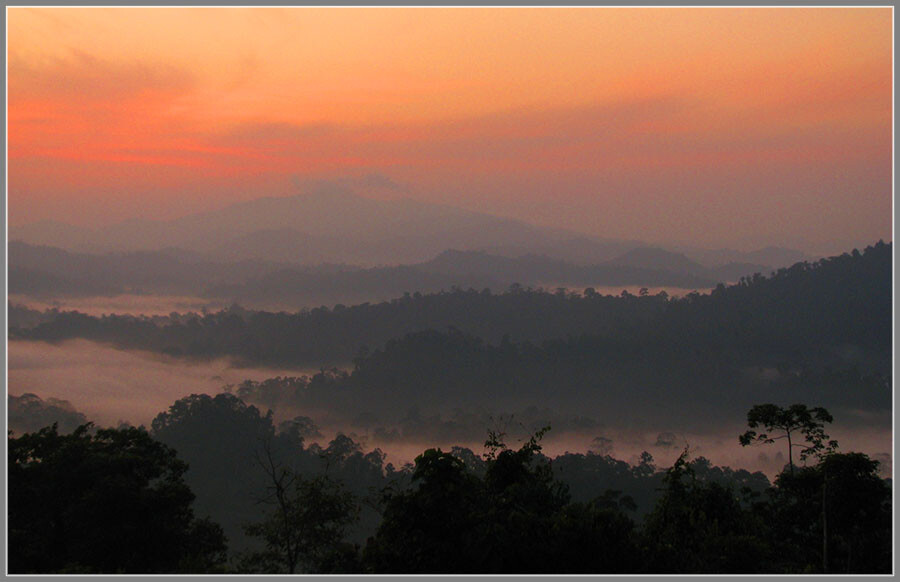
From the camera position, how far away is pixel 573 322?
288ft

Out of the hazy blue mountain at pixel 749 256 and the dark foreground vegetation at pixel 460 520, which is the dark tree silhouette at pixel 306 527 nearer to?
the dark foreground vegetation at pixel 460 520

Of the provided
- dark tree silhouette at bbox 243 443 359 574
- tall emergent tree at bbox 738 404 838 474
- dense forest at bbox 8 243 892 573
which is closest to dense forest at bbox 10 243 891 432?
dense forest at bbox 8 243 892 573

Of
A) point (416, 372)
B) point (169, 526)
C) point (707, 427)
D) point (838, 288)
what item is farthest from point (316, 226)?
point (169, 526)

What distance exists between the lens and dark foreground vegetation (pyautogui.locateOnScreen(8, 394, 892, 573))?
870cm

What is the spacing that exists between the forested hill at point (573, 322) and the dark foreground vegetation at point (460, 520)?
67343mm

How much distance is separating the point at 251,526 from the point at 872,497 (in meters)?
9.21

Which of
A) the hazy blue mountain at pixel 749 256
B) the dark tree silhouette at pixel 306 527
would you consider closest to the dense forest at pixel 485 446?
the dark tree silhouette at pixel 306 527

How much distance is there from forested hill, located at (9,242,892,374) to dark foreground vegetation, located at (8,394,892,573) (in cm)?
6734

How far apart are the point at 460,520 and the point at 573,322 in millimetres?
80219

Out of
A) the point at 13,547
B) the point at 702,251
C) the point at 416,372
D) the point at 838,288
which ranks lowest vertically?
the point at 13,547

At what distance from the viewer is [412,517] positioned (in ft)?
28.7

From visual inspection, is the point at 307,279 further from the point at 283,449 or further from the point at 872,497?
the point at 872,497

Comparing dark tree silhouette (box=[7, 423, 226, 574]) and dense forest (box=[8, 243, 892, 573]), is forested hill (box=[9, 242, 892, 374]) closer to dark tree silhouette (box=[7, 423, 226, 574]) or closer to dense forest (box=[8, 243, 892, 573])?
dense forest (box=[8, 243, 892, 573])

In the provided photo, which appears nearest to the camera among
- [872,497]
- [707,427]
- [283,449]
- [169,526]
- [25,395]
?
[872,497]
